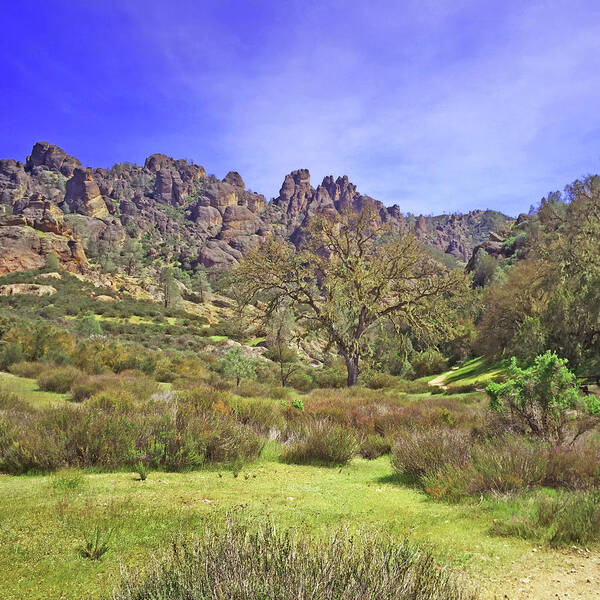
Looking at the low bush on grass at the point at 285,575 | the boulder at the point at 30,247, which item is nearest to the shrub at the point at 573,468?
the low bush on grass at the point at 285,575

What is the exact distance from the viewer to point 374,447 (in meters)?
9.42

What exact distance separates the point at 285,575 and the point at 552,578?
109 inches

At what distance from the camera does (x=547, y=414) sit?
305 inches

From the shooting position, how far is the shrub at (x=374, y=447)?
934 cm

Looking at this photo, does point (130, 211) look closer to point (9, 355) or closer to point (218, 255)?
point (218, 255)

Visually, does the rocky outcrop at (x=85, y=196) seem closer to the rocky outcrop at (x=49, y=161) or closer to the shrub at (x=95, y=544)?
the rocky outcrop at (x=49, y=161)

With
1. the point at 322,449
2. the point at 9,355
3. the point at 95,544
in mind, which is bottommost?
the point at 322,449

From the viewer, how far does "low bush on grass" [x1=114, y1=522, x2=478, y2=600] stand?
2184 mm

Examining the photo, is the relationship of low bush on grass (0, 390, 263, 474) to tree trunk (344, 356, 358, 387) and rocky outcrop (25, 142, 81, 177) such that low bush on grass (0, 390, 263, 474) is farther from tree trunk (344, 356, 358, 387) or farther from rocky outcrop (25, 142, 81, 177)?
rocky outcrop (25, 142, 81, 177)

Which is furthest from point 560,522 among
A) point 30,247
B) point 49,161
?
point 49,161

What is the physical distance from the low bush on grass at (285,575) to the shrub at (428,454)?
4.37 meters

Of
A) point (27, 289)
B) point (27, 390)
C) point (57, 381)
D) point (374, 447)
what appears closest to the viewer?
point (374, 447)

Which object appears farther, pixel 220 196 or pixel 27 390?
pixel 220 196

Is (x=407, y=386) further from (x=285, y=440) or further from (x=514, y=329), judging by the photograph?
Answer: (x=285, y=440)
